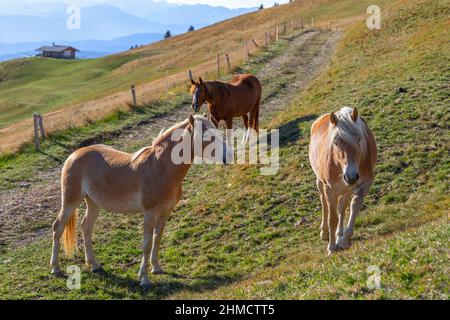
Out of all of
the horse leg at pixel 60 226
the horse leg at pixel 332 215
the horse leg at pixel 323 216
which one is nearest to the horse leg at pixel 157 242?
the horse leg at pixel 60 226

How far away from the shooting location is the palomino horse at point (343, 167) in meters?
8.50

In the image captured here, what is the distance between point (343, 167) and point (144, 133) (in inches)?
628

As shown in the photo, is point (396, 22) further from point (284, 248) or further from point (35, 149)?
point (284, 248)

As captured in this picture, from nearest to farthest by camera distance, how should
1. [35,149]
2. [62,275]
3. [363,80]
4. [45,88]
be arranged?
[62,275] → [35,149] → [363,80] → [45,88]

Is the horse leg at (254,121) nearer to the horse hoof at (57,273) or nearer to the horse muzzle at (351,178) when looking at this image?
the horse hoof at (57,273)

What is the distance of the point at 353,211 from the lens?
912 centimetres

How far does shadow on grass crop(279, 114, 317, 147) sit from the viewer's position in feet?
58.9

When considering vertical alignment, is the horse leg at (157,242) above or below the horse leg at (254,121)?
below

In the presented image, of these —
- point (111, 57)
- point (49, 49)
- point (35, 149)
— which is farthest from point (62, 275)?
point (49, 49)

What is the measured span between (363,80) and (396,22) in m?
18.1

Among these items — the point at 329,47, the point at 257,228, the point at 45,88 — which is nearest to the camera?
the point at 257,228

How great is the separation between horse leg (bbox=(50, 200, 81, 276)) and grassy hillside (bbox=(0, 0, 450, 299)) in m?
0.33

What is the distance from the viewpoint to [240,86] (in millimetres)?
19125

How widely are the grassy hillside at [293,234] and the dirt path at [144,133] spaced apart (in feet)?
4.87
